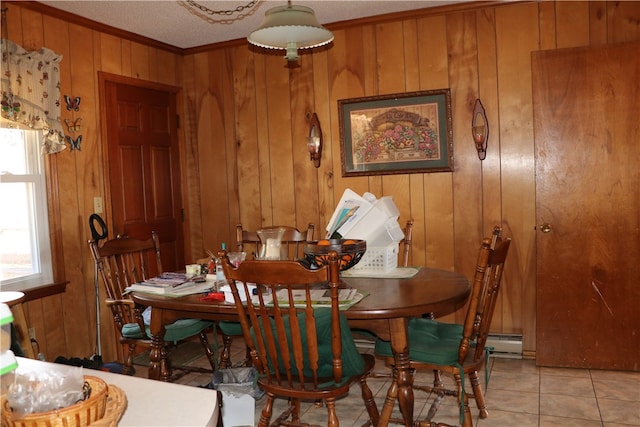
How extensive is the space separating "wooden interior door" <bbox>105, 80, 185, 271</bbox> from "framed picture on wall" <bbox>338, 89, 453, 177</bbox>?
1389 mm

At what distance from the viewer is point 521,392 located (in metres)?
2.95

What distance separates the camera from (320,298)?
218 cm

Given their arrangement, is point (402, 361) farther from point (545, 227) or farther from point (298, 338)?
point (545, 227)

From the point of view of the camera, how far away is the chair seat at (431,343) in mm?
2164

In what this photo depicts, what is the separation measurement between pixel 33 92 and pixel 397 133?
227 centimetres

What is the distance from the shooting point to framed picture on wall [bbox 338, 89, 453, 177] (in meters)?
3.63

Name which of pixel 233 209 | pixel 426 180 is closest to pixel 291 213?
pixel 233 209

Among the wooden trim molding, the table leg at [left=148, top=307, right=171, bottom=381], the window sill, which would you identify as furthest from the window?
the table leg at [left=148, top=307, right=171, bottom=381]

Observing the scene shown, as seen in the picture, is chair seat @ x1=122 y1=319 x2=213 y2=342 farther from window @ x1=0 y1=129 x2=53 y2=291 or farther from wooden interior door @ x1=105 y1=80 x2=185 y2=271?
wooden interior door @ x1=105 y1=80 x2=185 y2=271

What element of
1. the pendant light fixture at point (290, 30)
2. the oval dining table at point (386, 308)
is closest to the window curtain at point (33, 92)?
the oval dining table at point (386, 308)

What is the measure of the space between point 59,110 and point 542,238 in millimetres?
3038

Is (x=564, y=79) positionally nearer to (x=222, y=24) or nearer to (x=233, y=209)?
(x=222, y=24)

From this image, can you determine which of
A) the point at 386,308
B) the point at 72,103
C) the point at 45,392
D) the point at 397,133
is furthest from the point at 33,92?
the point at 45,392

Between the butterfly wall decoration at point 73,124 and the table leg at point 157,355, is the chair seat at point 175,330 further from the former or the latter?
the butterfly wall decoration at point 73,124
